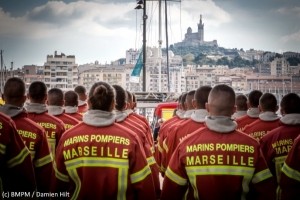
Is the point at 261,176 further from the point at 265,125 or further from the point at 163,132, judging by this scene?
the point at 163,132

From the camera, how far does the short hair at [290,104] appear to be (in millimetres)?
4242

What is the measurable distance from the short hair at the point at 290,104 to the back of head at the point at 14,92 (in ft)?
9.45

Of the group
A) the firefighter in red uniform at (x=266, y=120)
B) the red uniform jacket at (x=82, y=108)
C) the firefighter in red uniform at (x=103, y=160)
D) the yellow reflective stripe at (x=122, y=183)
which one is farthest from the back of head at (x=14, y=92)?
the red uniform jacket at (x=82, y=108)

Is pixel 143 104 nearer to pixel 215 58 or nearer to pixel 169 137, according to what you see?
pixel 169 137

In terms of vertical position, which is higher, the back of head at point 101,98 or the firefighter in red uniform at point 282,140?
the back of head at point 101,98

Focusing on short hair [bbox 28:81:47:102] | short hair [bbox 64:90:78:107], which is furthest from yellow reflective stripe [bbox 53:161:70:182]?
short hair [bbox 64:90:78:107]

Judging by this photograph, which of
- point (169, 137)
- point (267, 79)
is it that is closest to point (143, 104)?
point (169, 137)

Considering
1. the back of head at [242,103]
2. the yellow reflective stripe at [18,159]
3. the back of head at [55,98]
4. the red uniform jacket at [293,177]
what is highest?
the back of head at [55,98]

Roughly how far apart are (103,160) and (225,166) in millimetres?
974

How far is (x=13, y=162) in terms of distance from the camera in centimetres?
319

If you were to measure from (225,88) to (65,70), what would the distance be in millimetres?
139295

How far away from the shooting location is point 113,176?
303 cm

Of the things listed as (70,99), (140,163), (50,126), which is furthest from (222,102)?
(70,99)

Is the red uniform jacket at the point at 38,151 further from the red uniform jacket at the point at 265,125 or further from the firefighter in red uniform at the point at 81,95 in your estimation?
the firefighter in red uniform at the point at 81,95
